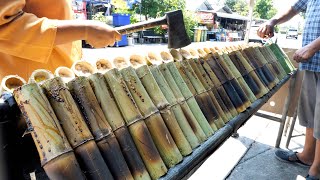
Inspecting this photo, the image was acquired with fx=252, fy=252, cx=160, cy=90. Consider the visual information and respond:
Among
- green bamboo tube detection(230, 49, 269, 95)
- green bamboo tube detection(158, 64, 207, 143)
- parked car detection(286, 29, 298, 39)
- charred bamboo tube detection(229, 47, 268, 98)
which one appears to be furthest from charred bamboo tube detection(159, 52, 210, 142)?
parked car detection(286, 29, 298, 39)

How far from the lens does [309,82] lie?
10.0ft

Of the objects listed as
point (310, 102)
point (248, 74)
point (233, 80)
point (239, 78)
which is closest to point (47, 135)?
point (233, 80)

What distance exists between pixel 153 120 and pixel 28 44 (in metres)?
0.78

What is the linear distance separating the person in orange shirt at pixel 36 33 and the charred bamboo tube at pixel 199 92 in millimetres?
507

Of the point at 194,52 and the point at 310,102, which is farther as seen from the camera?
the point at 310,102

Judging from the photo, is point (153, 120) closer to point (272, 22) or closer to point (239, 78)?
point (239, 78)

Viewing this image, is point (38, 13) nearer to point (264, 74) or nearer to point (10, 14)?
point (10, 14)

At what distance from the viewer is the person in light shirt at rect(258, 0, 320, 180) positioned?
2775 millimetres

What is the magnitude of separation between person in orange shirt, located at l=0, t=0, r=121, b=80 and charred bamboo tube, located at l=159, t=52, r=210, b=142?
15.3 inches

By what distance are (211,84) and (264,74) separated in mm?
1338

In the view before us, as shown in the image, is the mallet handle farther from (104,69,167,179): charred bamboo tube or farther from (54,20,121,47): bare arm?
(104,69,167,179): charred bamboo tube

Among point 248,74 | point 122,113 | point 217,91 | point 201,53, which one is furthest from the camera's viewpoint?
point 248,74

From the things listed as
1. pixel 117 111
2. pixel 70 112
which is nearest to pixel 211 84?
pixel 117 111

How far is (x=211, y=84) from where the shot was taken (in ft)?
6.68
